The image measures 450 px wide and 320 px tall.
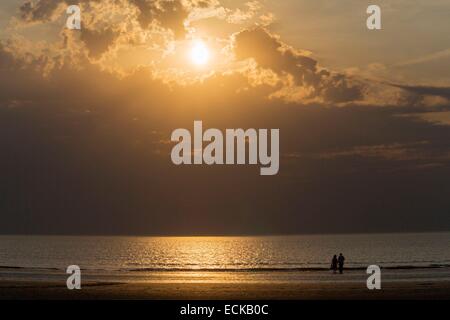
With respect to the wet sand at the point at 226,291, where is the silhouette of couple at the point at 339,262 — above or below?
above

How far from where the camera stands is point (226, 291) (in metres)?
45.8

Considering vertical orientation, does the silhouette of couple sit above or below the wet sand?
above

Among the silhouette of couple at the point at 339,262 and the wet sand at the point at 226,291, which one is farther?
the silhouette of couple at the point at 339,262

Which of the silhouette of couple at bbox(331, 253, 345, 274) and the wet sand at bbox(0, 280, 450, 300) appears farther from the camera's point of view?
the silhouette of couple at bbox(331, 253, 345, 274)

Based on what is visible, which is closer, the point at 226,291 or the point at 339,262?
the point at 226,291

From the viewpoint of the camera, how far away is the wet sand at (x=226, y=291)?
41812mm

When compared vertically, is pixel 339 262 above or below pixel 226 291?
above

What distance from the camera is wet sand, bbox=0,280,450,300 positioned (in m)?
41.8
